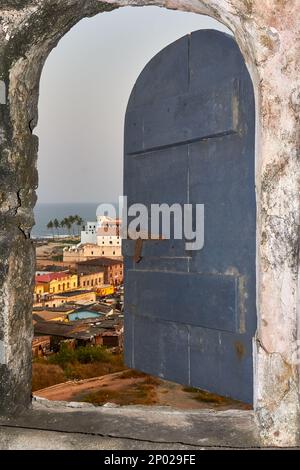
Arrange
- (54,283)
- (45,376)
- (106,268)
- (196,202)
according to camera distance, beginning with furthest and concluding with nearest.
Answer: (54,283) < (106,268) < (45,376) < (196,202)

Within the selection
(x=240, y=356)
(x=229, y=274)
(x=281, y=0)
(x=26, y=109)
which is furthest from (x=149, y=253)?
(x=281, y=0)

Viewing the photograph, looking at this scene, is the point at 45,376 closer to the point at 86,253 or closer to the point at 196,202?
the point at 196,202

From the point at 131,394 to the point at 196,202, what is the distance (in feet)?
6.39

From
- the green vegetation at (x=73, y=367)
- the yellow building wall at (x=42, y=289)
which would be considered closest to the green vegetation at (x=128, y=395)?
the green vegetation at (x=73, y=367)

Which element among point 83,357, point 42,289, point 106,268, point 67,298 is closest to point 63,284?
point 42,289

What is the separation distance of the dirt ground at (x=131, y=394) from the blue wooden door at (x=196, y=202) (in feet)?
1.98

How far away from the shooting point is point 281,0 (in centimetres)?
173

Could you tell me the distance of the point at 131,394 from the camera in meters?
3.95

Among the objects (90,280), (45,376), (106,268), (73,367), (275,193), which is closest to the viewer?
(275,193)

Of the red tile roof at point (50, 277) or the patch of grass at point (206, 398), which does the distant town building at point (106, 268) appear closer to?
the red tile roof at point (50, 277)

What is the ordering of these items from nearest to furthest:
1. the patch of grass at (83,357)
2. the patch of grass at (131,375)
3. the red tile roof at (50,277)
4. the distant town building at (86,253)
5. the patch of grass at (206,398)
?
1. the patch of grass at (206,398)
2. the patch of grass at (131,375)
3. the patch of grass at (83,357)
4. the distant town building at (86,253)
5. the red tile roof at (50,277)

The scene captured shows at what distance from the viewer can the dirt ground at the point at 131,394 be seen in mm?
3381
